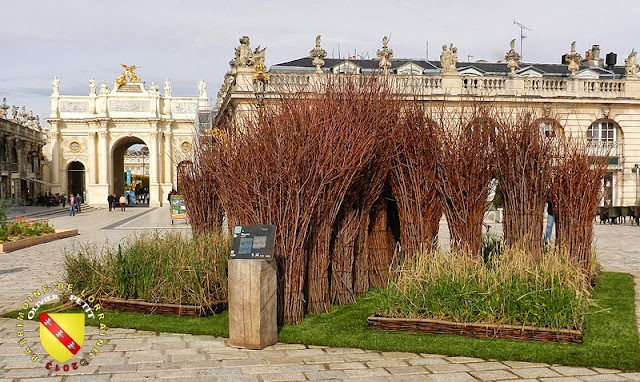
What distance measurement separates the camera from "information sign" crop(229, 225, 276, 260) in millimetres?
5576

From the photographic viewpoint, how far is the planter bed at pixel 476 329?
5.66 metres

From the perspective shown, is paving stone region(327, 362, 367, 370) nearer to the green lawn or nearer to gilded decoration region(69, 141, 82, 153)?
the green lawn

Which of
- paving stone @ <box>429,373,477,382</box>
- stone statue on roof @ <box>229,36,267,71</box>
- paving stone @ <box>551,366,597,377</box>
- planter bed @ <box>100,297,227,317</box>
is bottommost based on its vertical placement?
paving stone @ <box>551,366,597,377</box>

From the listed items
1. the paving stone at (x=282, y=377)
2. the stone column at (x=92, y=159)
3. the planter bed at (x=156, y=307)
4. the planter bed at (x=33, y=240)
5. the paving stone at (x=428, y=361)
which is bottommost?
the planter bed at (x=33, y=240)

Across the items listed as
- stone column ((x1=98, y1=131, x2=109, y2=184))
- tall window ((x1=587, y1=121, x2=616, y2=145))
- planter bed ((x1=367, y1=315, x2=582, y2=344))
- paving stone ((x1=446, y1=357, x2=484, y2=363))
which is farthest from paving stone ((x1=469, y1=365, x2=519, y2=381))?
stone column ((x1=98, y1=131, x2=109, y2=184))

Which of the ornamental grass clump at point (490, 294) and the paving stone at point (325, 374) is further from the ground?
the ornamental grass clump at point (490, 294)

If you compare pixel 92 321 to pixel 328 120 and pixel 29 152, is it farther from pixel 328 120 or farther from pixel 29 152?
pixel 29 152

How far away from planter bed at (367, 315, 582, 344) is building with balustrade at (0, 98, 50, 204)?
43.3m

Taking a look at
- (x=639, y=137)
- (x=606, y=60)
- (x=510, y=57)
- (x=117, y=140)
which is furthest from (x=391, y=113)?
(x=117, y=140)

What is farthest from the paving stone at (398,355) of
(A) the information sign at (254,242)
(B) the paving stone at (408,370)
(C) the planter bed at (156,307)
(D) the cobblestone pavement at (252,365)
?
(C) the planter bed at (156,307)

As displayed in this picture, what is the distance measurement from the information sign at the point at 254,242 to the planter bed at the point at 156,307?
151 centimetres

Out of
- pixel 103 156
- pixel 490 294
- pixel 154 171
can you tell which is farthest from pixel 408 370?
pixel 103 156

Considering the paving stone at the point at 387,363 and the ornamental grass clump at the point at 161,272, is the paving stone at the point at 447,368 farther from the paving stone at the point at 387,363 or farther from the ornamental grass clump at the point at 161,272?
the ornamental grass clump at the point at 161,272

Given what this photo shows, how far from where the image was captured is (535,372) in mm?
4941
